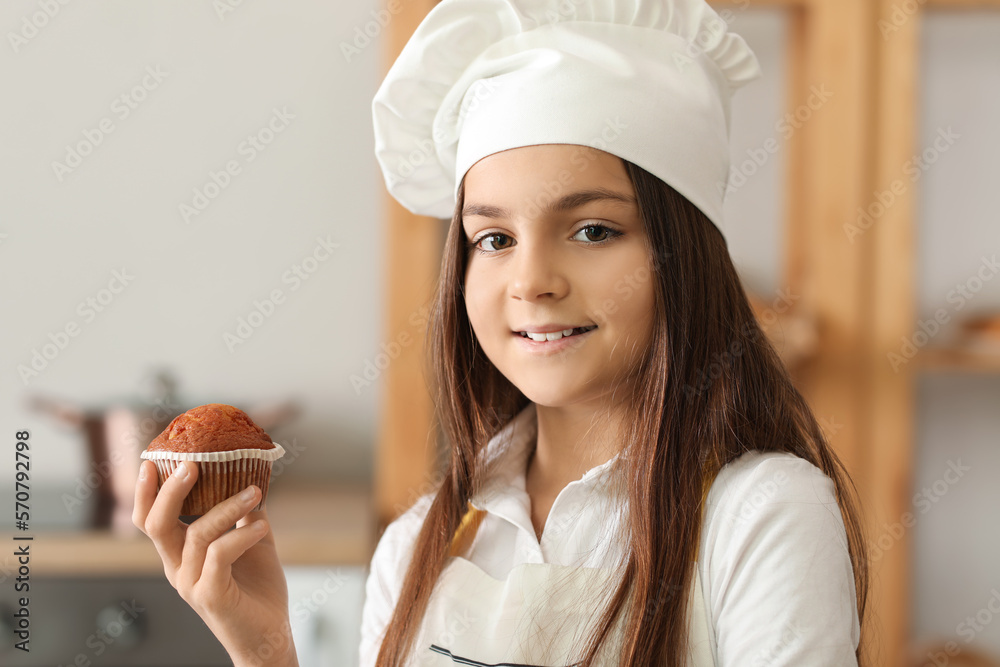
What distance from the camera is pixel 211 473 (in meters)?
0.80

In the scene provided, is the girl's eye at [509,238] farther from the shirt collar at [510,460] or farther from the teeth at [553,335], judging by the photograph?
the shirt collar at [510,460]

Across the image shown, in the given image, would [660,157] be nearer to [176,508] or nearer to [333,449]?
[176,508]

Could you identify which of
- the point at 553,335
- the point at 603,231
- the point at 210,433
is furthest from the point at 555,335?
the point at 210,433

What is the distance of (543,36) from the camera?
0.87 meters

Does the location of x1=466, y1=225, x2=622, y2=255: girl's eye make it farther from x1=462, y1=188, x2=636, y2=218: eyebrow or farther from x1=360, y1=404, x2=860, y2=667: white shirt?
x1=360, y1=404, x2=860, y2=667: white shirt

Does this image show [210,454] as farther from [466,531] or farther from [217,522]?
[466,531]

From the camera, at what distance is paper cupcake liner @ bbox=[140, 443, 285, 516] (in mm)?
794

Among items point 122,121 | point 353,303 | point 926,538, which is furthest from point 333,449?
point 926,538

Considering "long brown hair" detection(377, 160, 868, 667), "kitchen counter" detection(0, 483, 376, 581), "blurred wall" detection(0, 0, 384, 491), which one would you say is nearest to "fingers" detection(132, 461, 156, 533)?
"long brown hair" detection(377, 160, 868, 667)

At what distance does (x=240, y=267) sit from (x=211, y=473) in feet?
3.54

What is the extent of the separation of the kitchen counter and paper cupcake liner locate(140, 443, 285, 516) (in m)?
0.77

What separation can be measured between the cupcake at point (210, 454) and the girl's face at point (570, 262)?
31 cm

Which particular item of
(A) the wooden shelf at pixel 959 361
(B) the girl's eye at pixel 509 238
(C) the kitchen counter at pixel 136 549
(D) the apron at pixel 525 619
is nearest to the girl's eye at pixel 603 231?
(B) the girl's eye at pixel 509 238

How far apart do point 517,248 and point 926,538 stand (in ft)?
5.11
